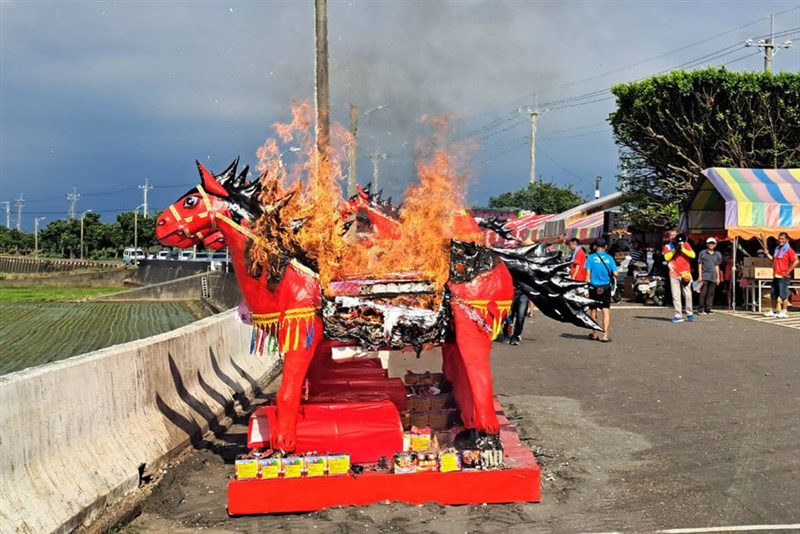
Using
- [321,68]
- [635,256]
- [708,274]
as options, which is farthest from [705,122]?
[321,68]

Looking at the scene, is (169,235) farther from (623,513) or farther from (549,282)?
(623,513)

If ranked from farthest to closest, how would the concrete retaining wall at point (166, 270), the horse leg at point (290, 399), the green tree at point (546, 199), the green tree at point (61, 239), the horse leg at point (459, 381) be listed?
the green tree at point (61, 239), the green tree at point (546, 199), the concrete retaining wall at point (166, 270), the horse leg at point (459, 381), the horse leg at point (290, 399)

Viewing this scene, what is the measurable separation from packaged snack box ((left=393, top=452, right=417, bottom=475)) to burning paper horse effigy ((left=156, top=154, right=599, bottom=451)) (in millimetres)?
635

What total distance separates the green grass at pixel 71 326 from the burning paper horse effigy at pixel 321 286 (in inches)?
347

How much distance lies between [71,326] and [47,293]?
23500 mm

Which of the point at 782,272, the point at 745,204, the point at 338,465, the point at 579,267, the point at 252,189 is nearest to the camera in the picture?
the point at 338,465

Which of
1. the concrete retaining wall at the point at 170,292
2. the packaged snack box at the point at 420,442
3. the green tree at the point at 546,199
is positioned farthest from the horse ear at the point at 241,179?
the green tree at the point at 546,199

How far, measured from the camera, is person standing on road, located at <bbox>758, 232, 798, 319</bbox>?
18.5m

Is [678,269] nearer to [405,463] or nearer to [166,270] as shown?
[405,463]

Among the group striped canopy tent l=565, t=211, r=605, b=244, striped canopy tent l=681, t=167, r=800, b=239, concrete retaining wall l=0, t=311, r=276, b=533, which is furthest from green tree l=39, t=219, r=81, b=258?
concrete retaining wall l=0, t=311, r=276, b=533

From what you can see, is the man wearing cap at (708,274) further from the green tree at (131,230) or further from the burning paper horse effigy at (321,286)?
the green tree at (131,230)

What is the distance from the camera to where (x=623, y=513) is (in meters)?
5.96

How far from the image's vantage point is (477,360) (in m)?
6.81

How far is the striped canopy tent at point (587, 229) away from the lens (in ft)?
101
